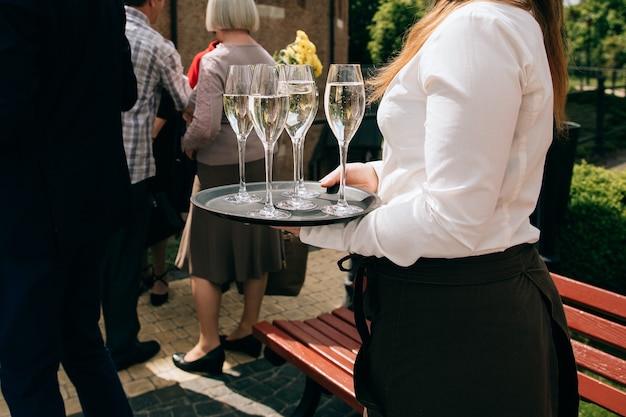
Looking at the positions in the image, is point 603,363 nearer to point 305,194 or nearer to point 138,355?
point 305,194

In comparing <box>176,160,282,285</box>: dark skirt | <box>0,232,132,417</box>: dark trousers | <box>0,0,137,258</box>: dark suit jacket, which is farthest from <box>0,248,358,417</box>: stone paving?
<box>0,0,137,258</box>: dark suit jacket

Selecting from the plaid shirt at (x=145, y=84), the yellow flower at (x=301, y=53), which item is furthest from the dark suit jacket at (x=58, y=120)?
the yellow flower at (x=301, y=53)

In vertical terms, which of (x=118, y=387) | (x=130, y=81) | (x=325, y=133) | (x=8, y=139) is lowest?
(x=118, y=387)

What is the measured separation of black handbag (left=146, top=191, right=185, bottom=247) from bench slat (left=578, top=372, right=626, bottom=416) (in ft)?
9.77

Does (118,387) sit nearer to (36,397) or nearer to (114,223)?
(36,397)

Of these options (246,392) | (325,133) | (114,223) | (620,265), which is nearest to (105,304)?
(246,392)

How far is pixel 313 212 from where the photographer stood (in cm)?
176

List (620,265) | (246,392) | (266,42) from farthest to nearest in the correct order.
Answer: (266,42), (620,265), (246,392)

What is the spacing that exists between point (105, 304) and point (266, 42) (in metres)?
5.44

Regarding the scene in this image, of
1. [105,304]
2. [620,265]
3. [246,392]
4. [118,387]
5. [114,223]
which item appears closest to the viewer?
[114,223]

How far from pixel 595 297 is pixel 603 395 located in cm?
42

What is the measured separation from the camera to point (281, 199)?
197 cm

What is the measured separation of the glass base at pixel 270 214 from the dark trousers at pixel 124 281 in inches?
90.9

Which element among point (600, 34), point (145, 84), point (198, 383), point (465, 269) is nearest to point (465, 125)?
point (465, 269)
